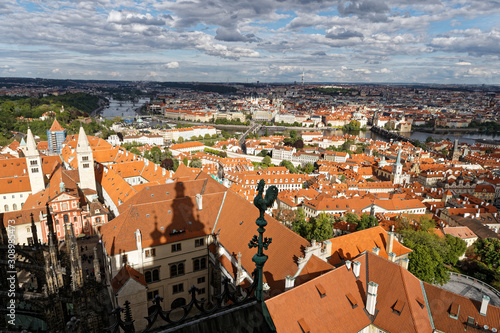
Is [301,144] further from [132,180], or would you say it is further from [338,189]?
[132,180]

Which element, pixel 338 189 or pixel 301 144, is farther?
pixel 301 144

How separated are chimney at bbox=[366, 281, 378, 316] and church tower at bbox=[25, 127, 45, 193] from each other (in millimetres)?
36996

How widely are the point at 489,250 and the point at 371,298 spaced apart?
78.4 ft

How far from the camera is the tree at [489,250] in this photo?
1246 inches

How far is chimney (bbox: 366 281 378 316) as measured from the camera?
16.1 m

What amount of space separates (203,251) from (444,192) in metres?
50.1

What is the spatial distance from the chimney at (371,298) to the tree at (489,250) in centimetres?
2293

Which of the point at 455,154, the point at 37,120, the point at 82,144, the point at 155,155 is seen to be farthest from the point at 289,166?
the point at 37,120

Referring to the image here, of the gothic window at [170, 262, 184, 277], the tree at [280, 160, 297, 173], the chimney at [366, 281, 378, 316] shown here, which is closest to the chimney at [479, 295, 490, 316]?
the chimney at [366, 281, 378, 316]

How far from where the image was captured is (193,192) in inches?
1064

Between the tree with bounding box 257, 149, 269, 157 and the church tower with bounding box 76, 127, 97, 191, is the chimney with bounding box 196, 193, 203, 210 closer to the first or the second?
the church tower with bounding box 76, 127, 97, 191

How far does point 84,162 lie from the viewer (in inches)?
1577

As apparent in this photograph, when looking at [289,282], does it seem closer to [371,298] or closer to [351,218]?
[371,298]

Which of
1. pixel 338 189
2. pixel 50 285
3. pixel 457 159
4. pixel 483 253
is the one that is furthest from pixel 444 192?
pixel 50 285
